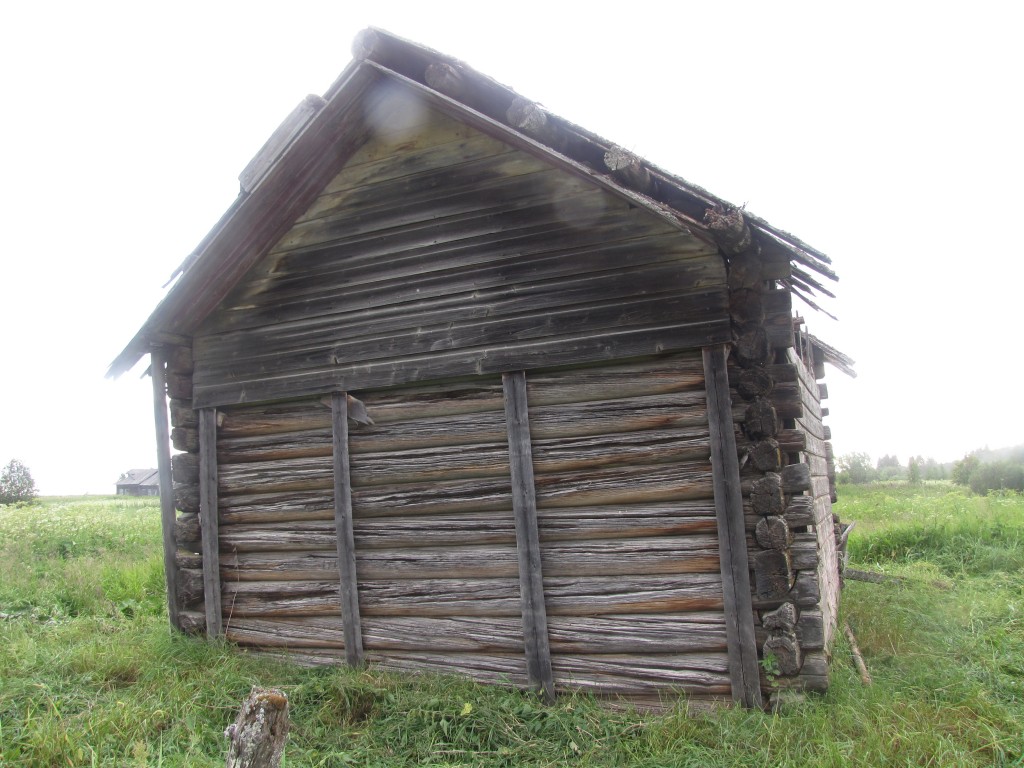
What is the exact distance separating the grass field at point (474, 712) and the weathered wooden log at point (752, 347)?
91.5 inches

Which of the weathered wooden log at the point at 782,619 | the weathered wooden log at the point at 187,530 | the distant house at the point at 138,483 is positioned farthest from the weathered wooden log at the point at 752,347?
the distant house at the point at 138,483

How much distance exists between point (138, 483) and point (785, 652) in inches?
2702

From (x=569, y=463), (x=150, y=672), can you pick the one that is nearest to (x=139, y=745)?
(x=150, y=672)

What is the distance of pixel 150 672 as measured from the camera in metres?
5.50

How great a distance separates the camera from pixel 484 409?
5438mm

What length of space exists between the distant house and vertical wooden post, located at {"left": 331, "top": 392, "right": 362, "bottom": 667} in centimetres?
6288

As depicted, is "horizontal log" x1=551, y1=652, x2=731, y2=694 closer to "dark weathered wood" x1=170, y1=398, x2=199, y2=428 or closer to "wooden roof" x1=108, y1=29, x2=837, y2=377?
"wooden roof" x1=108, y1=29, x2=837, y2=377

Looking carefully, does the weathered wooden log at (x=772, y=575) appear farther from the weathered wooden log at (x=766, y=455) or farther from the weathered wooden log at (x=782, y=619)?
the weathered wooden log at (x=766, y=455)

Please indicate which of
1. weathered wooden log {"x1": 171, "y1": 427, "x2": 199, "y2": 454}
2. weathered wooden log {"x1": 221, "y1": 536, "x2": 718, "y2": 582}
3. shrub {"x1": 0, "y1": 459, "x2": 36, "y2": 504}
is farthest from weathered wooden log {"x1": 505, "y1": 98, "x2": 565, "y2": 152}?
shrub {"x1": 0, "y1": 459, "x2": 36, "y2": 504}

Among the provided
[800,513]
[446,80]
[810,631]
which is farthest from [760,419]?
[446,80]

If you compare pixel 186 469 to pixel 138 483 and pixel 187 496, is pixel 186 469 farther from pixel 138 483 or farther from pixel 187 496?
pixel 138 483

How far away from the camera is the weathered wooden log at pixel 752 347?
15.7 ft

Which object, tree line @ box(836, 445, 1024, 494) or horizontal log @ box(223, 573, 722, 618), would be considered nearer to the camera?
horizontal log @ box(223, 573, 722, 618)

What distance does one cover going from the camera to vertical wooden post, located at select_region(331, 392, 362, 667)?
572cm
